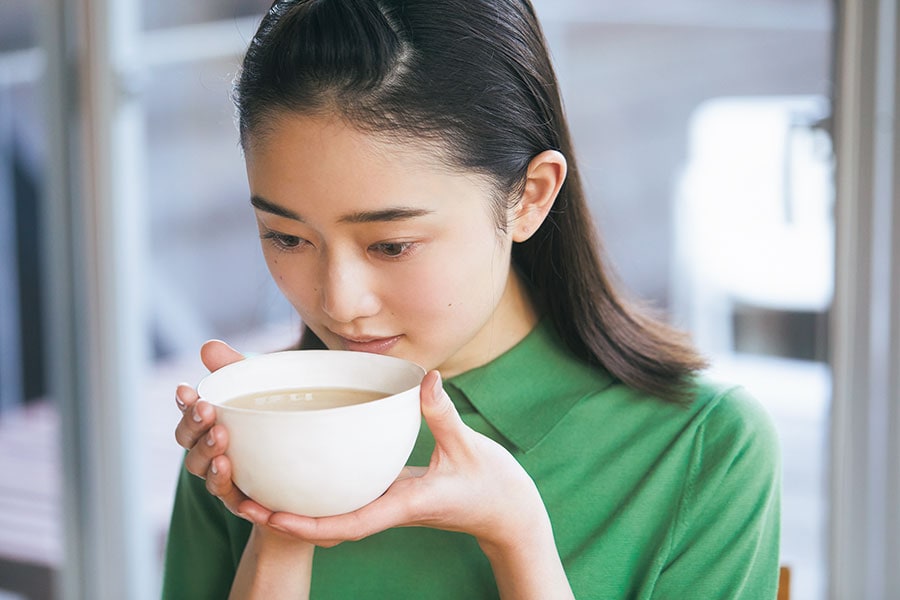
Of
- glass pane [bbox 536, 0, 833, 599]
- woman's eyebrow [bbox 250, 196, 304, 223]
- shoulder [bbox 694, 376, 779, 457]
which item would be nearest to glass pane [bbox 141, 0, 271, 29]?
glass pane [bbox 536, 0, 833, 599]

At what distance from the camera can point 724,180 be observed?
9.29 feet

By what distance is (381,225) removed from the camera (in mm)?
904

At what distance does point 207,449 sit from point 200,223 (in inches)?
94.1

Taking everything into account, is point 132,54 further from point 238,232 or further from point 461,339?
point 461,339

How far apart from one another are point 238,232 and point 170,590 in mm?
2006

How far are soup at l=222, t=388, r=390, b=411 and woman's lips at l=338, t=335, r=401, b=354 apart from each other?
0.28 ft

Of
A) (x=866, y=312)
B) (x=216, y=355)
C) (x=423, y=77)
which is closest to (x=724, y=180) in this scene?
(x=866, y=312)

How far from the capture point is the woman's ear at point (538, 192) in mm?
1028

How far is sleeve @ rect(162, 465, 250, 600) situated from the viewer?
3.91ft

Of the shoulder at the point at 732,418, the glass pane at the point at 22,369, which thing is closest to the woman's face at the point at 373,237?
the shoulder at the point at 732,418

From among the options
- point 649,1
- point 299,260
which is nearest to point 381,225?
point 299,260

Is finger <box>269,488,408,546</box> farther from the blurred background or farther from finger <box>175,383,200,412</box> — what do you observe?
the blurred background

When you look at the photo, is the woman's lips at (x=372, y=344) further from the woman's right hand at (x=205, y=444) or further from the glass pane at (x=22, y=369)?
the glass pane at (x=22, y=369)

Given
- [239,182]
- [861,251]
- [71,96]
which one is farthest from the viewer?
[239,182]
